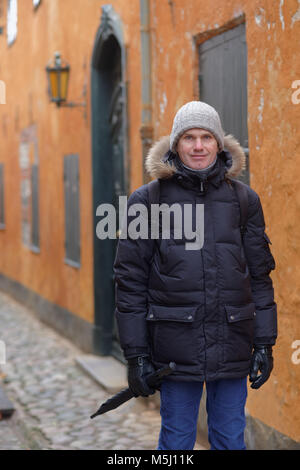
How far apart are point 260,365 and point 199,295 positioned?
0.44 m

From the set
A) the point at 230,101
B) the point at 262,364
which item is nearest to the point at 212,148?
the point at 262,364

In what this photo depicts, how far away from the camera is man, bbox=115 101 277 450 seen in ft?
11.0

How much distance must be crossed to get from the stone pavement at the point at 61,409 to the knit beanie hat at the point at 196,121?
261 centimetres

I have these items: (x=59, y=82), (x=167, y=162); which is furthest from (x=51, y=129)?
(x=167, y=162)

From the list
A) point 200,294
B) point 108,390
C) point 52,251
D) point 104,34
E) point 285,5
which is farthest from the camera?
point 52,251

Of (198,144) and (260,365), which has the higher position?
(198,144)

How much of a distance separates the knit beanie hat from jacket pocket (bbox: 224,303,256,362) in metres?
0.75

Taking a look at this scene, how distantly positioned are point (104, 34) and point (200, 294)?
5112mm

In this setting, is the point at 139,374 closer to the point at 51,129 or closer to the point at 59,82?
the point at 59,82

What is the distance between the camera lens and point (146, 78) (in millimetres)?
6453

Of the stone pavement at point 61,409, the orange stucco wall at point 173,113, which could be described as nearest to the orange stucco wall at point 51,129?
the orange stucco wall at point 173,113

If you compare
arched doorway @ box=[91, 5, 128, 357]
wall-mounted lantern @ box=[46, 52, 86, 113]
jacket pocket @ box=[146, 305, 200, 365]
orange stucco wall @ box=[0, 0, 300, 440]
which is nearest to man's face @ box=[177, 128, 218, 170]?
jacket pocket @ box=[146, 305, 200, 365]

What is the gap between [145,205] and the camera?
3.44m
